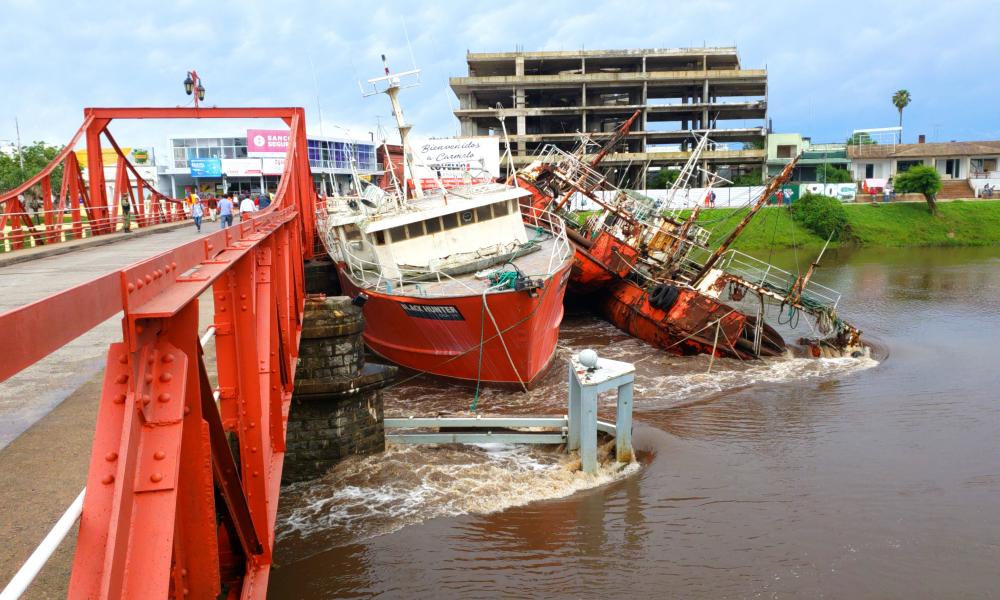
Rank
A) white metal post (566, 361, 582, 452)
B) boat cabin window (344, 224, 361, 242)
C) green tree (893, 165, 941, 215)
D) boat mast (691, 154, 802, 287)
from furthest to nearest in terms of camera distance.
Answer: green tree (893, 165, 941, 215) < boat mast (691, 154, 802, 287) < boat cabin window (344, 224, 361, 242) < white metal post (566, 361, 582, 452)

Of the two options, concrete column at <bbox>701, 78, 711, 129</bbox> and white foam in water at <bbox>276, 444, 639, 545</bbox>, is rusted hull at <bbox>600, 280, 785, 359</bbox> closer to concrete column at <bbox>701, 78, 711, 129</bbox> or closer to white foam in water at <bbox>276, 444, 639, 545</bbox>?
white foam in water at <bbox>276, 444, 639, 545</bbox>

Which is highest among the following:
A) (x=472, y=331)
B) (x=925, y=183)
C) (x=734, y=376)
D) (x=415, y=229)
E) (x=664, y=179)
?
(x=664, y=179)

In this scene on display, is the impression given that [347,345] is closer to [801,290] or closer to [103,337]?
[103,337]

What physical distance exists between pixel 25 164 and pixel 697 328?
150 feet

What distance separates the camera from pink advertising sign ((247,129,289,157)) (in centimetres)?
5322

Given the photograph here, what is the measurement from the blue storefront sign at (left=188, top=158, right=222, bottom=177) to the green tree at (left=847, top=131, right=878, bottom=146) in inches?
2330

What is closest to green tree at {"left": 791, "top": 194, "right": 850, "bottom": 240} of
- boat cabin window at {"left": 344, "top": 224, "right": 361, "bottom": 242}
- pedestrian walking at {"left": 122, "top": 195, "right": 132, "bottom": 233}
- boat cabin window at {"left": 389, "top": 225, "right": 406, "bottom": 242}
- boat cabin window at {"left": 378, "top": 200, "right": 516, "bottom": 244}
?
boat cabin window at {"left": 378, "top": 200, "right": 516, "bottom": 244}

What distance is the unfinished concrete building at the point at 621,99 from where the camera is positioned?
67812 mm

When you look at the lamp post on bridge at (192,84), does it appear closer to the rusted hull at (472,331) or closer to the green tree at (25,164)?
the rusted hull at (472,331)

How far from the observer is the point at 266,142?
A: 53.9 m

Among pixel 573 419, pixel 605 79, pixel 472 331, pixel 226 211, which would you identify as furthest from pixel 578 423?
pixel 605 79

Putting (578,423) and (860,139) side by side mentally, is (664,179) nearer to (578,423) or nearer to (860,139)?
(860,139)

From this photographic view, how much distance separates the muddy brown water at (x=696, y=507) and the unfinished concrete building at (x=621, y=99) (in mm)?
51433

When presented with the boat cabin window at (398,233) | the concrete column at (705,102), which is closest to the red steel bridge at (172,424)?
the boat cabin window at (398,233)
